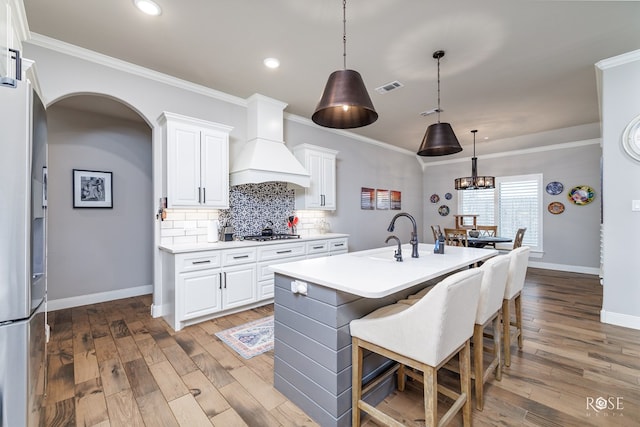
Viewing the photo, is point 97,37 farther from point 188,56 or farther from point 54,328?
point 54,328

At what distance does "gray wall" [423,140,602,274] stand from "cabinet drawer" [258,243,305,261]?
568cm

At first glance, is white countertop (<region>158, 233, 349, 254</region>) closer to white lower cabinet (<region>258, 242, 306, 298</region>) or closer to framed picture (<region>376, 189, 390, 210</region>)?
white lower cabinet (<region>258, 242, 306, 298</region>)

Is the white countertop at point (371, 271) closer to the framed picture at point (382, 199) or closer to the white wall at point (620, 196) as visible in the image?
the white wall at point (620, 196)

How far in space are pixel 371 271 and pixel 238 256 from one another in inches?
84.4

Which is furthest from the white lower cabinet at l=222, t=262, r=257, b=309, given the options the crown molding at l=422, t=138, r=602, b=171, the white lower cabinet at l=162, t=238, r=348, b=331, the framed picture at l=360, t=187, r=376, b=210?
the crown molding at l=422, t=138, r=602, b=171

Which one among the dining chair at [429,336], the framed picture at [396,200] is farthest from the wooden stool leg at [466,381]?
the framed picture at [396,200]

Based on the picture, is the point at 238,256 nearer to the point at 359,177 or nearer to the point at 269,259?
the point at 269,259

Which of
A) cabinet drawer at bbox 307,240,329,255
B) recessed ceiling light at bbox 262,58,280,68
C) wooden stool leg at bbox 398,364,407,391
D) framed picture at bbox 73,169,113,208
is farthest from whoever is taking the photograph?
cabinet drawer at bbox 307,240,329,255

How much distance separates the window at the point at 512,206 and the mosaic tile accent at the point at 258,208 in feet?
16.8

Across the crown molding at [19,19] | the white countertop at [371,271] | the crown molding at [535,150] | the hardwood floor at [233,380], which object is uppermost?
the crown molding at [19,19]

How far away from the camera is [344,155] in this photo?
5883 millimetres

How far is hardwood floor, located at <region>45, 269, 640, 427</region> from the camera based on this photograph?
5.93 ft

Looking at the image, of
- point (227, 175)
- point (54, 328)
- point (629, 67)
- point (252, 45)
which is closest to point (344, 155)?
point (227, 175)

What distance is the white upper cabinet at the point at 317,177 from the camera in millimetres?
4770
